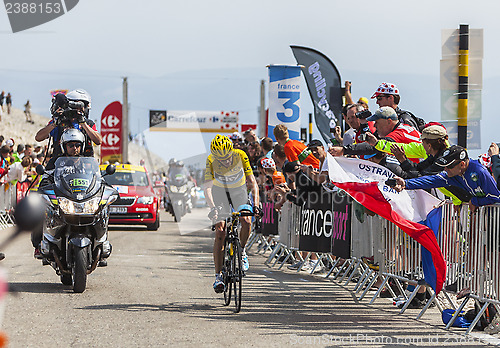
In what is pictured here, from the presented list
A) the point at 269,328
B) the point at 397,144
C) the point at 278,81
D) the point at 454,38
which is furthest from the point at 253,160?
the point at 269,328

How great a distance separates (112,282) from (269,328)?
4015mm

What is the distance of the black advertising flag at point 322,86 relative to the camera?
18797 millimetres

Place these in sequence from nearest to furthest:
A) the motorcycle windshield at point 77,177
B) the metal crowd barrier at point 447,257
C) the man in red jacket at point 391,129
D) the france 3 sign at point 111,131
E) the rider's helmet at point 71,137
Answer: the metal crowd barrier at point 447,257, the man in red jacket at point 391,129, the motorcycle windshield at point 77,177, the rider's helmet at point 71,137, the france 3 sign at point 111,131

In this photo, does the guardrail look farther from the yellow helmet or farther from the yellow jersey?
the yellow helmet

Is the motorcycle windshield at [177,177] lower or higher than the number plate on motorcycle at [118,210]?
higher

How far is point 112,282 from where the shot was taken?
11508 mm

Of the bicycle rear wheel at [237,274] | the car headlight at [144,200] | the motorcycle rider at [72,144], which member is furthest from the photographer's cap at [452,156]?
the car headlight at [144,200]

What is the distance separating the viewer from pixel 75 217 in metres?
10.2

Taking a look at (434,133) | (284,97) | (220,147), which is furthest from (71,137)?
(284,97)

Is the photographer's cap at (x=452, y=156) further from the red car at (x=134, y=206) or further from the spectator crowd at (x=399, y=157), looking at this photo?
the red car at (x=134, y=206)

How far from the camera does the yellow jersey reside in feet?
33.0

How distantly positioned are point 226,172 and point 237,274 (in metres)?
1.37

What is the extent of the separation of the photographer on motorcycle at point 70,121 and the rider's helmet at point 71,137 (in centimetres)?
19

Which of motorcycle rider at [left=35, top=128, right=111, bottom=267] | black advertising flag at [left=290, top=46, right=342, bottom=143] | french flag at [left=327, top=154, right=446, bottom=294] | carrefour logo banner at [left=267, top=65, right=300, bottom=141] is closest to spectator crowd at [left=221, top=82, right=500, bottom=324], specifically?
french flag at [left=327, top=154, right=446, bottom=294]
